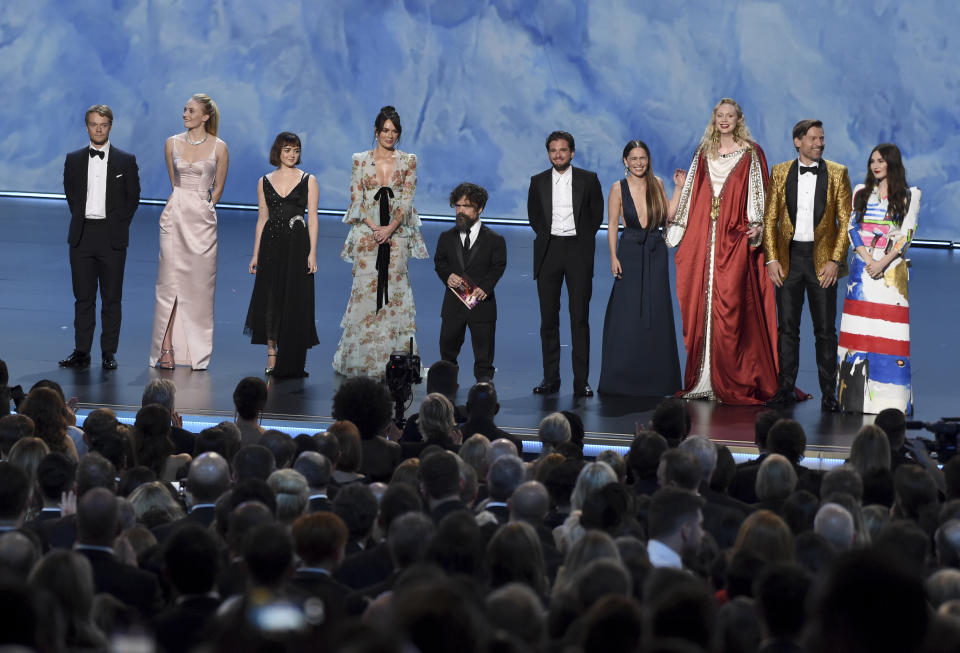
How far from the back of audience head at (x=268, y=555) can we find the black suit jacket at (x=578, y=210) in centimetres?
428

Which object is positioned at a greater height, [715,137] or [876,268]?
[715,137]

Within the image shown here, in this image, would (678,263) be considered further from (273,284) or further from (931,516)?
(931,516)

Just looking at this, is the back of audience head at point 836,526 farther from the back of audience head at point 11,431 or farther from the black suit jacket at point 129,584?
the back of audience head at point 11,431

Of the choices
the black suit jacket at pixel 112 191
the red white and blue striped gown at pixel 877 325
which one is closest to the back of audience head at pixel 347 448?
the red white and blue striped gown at pixel 877 325

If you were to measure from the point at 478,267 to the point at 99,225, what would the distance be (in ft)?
6.97

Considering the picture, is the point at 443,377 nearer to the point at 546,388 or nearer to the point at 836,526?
the point at 546,388

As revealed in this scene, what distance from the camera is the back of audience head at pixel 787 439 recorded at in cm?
480

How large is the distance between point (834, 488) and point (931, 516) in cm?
32

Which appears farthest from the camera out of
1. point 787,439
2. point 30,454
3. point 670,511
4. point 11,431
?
point 787,439

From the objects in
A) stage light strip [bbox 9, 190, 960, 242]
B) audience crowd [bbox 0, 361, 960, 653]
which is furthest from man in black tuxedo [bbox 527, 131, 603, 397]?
stage light strip [bbox 9, 190, 960, 242]

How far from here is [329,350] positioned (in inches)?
327

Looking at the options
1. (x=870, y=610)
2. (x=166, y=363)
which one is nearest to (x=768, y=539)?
(x=870, y=610)

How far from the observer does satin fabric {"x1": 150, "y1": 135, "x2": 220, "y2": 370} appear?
7582 millimetres

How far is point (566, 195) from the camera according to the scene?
7.17 metres
